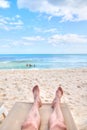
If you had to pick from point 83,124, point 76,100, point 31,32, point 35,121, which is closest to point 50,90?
point 76,100

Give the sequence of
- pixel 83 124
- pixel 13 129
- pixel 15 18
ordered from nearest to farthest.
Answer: pixel 13 129 → pixel 83 124 → pixel 15 18

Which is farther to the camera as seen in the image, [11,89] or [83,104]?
[11,89]

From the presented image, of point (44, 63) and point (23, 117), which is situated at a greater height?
point (23, 117)

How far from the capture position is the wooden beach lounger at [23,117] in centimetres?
228

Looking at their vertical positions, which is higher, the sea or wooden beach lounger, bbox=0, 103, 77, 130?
wooden beach lounger, bbox=0, 103, 77, 130

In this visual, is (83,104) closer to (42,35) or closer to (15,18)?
(15,18)

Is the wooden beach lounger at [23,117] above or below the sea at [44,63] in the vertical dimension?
above

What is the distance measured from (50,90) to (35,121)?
11.3 ft

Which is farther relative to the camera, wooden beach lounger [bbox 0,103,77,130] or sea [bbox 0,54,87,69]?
sea [bbox 0,54,87,69]

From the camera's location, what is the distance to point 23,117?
8.45ft

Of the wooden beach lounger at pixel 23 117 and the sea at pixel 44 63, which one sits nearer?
the wooden beach lounger at pixel 23 117

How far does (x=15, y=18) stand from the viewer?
2931cm

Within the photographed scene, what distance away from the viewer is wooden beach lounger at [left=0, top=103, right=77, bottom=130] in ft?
7.49

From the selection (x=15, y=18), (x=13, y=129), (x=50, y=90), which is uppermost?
(x=15, y=18)
